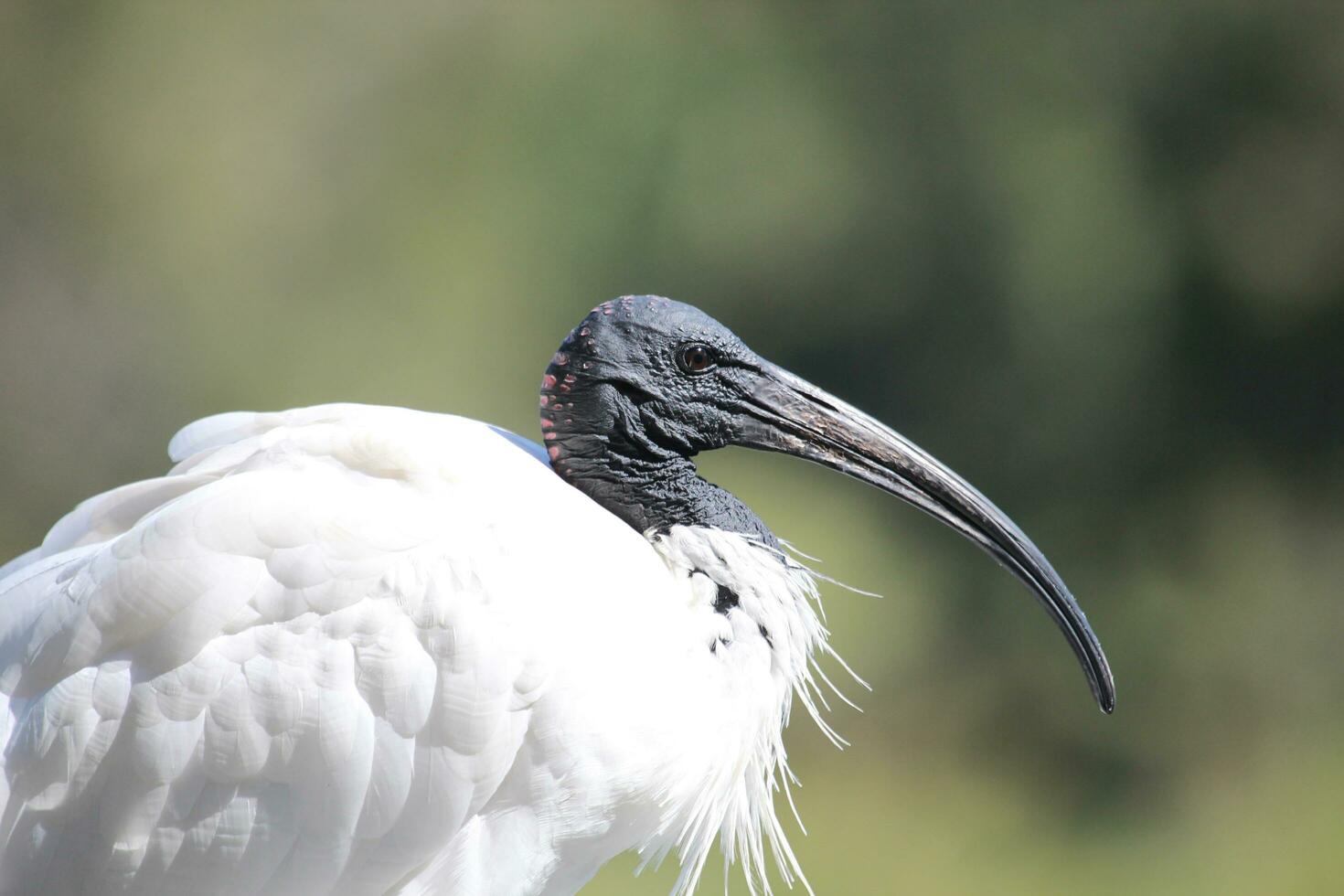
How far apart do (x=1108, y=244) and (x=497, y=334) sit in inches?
121

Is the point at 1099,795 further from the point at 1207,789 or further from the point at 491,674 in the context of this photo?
the point at 491,674

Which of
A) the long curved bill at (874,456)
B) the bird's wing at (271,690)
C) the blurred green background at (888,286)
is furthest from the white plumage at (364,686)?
the blurred green background at (888,286)

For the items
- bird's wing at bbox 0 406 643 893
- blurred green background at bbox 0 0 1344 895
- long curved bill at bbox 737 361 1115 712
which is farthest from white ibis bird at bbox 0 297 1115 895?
blurred green background at bbox 0 0 1344 895

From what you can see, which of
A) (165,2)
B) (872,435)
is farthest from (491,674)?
(165,2)

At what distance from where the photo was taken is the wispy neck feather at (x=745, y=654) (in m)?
2.11

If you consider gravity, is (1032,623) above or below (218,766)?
above

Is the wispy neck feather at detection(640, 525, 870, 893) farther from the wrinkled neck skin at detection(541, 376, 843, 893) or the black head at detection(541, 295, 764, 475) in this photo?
the black head at detection(541, 295, 764, 475)

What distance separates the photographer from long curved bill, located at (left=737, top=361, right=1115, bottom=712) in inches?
88.7

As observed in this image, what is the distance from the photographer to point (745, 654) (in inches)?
83.0

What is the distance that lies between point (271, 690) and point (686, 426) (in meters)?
0.77

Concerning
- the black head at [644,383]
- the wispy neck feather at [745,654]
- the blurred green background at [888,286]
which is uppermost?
the blurred green background at [888,286]

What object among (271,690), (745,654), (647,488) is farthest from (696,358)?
(271,690)

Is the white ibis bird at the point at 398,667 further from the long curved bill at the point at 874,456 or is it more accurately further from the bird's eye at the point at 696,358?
the long curved bill at the point at 874,456

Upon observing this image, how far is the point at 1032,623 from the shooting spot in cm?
647
